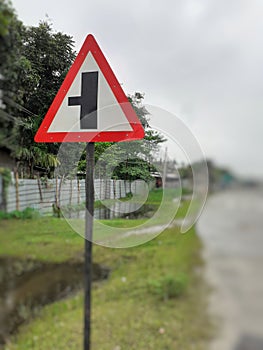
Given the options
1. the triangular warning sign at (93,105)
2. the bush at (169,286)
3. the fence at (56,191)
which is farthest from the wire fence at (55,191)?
the bush at (169,286)

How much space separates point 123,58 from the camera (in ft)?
2.64

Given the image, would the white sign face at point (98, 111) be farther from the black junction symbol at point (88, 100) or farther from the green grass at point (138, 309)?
the green grass at point (138, 309)

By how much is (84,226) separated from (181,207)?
292 mm

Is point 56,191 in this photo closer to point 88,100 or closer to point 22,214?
point 22,214

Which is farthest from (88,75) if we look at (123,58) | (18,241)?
(18,241)

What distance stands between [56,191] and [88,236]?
0.54 feet

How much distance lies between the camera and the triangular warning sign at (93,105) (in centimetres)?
75

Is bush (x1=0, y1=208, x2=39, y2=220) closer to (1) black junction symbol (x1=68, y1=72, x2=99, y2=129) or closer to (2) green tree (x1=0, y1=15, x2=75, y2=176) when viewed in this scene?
(2) green tree (x1=0, y1=15, x2=75, y2=176)

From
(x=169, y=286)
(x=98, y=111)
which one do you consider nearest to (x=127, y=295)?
(x=169, y=286)

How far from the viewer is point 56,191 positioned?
85 centimetres

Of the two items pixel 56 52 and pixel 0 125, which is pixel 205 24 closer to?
pixel 56 52

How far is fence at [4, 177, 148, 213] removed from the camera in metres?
0.82

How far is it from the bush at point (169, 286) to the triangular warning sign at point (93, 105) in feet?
1.39

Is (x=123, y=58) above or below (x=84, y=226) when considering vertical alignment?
above
